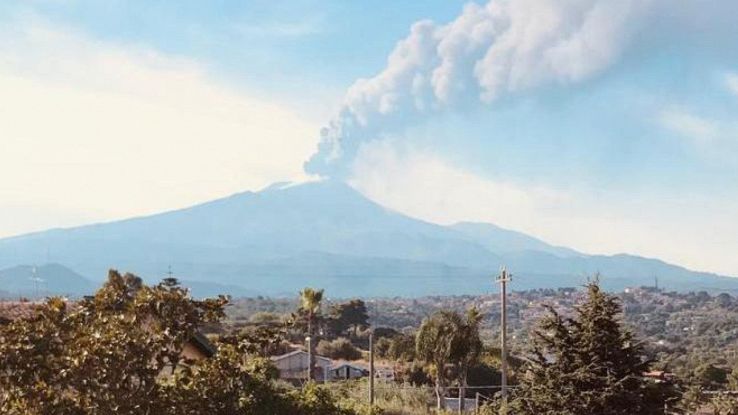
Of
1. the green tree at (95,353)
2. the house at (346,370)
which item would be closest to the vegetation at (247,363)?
the green tree at (95,353)

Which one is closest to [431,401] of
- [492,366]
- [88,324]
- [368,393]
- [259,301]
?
Result: [368,393]

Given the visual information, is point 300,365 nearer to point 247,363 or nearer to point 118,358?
point 247,363

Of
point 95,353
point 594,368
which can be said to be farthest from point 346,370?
point 95,353

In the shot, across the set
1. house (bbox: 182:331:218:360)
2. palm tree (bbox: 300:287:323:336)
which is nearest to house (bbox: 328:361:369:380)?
palm tree (bbox: 300:287:323:336)

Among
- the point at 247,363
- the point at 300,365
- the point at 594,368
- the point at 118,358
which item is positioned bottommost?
the point at 300,365

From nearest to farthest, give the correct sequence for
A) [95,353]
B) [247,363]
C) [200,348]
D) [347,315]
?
[95,353] → [247,363] → [200,348] → [347,315]

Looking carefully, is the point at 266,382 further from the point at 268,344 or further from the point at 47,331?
the point at 47,331

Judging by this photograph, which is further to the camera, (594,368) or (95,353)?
(594,368)

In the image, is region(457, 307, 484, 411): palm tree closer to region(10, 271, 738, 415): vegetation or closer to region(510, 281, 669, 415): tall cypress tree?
region(10, 271, 738, 415): vegetation
